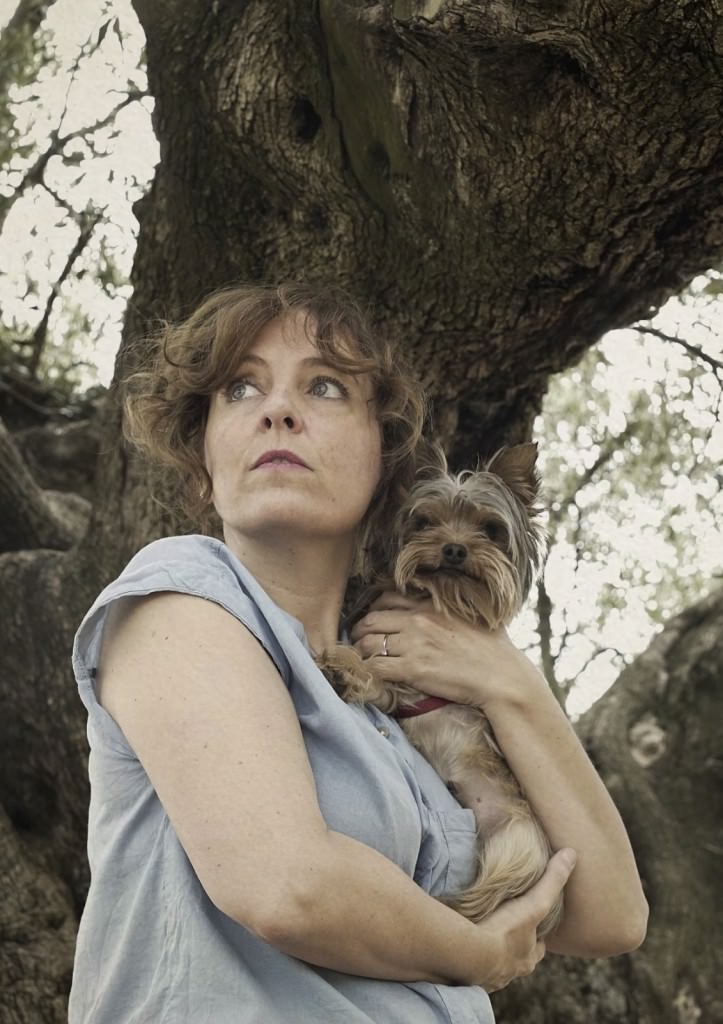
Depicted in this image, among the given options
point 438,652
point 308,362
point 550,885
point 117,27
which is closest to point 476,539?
point 438,652

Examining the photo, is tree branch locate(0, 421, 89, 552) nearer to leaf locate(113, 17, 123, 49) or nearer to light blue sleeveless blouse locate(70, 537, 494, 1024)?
leaf locate(113, 17, 123, 49)

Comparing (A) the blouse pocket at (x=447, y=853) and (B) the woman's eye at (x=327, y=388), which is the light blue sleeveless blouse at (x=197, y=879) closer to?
(A) the blouse pocket at (x=447, y=853)

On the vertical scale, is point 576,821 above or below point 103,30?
below

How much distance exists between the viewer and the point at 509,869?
3072 millimetres

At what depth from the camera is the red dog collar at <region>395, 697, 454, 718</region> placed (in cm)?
346

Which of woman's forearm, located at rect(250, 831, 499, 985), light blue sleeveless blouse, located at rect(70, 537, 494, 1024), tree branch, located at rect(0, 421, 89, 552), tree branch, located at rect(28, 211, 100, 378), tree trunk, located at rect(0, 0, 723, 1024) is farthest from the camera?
tree branch, located at rect(28, 211, 100, 378)

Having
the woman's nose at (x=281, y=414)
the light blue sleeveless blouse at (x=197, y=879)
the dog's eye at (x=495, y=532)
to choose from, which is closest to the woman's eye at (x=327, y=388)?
the woman's nose at (x=281, y=414)

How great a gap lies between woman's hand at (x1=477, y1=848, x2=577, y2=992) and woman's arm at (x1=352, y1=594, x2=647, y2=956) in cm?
9

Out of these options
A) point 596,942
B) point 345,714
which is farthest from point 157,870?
point 596,942

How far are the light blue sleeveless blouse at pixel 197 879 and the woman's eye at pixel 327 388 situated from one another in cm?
64

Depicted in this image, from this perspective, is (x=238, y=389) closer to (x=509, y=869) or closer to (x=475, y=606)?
(x=475, y=606)

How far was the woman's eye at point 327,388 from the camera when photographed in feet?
10.6

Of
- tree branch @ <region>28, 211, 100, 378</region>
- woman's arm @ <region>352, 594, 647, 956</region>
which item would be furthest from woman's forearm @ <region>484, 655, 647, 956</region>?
tree branch @ <region>28, 211, 100, 378</region>

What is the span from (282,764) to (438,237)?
224 cm
